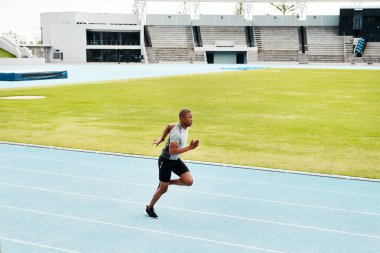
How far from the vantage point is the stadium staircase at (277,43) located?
82750 millimetres

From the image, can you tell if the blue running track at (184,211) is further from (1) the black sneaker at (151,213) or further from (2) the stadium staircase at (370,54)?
(2) the stadium staircase at (370,54)

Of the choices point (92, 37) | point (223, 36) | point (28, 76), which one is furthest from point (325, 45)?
point (28, 76)

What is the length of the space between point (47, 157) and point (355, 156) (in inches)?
277

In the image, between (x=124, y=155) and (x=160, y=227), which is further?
(x=124, y=155)

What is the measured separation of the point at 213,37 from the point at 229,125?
71480 mm

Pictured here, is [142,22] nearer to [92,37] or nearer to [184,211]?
[92,37]

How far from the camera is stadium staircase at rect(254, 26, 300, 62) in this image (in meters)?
82.8

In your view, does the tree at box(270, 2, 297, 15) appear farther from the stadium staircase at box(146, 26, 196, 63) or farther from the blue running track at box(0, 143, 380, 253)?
the blue running track at box(0, 143, 380, 253)

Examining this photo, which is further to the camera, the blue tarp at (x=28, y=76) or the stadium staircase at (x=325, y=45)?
the stadium staircase at (x=325, y=45)

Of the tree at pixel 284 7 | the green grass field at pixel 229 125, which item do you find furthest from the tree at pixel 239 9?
the green grass field at pixel 229 125

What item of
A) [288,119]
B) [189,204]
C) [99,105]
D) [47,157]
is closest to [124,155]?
[47,157]

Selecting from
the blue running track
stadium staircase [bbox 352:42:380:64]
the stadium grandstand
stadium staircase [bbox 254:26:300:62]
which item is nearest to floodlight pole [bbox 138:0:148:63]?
the stadium grandstand

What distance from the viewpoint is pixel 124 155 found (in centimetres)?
1177

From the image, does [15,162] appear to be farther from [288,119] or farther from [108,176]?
[288,119]
